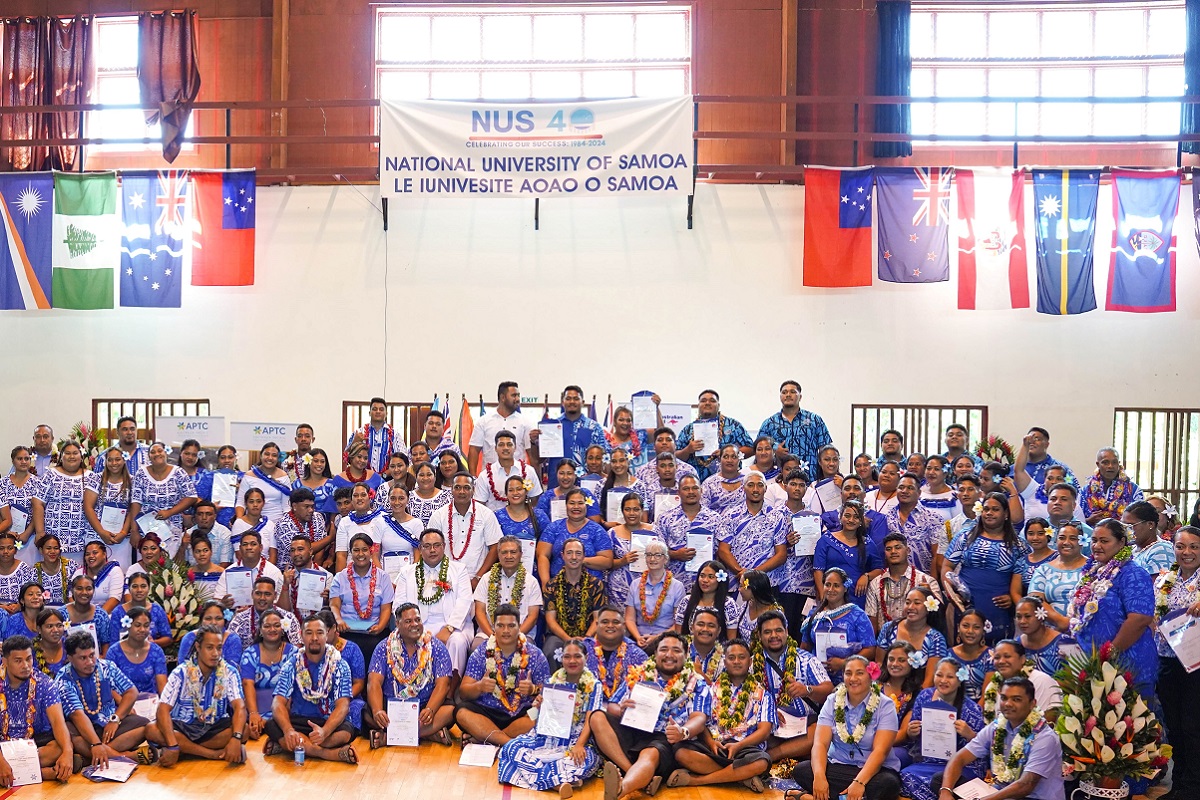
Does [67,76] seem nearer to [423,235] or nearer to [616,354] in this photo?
[423,235]

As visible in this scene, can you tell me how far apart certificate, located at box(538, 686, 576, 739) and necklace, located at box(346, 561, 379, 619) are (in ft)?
5.60

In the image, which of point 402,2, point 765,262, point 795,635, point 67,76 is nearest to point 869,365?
point 765,262

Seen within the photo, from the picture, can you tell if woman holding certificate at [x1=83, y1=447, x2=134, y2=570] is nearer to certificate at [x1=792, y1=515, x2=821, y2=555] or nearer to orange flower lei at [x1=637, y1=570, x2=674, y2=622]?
orange flower lei at [x1=637, y1=570, x2=674, y2=622]

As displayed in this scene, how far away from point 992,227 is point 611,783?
25.6ft

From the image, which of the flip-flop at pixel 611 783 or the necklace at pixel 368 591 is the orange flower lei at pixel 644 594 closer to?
the flip-flop at pixel 611 783

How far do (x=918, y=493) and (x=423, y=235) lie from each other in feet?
21.2

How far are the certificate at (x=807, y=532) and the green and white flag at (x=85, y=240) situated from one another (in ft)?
26.3

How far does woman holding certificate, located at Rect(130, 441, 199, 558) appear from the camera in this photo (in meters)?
9.32

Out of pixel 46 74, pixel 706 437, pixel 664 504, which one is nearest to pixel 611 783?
pixel 664 504

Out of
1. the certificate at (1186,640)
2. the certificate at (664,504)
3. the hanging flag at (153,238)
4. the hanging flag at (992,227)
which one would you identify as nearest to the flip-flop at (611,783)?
the certificate at (664,504)

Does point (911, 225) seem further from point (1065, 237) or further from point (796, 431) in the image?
point (796, 431)

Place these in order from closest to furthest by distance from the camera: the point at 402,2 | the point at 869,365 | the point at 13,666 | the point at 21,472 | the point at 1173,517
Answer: the point at 13,666
the point at 1173,517
the point at 21,472
the point at 869,365
the point at 402,2

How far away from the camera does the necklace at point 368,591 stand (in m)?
8.20

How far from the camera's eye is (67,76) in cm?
1352
